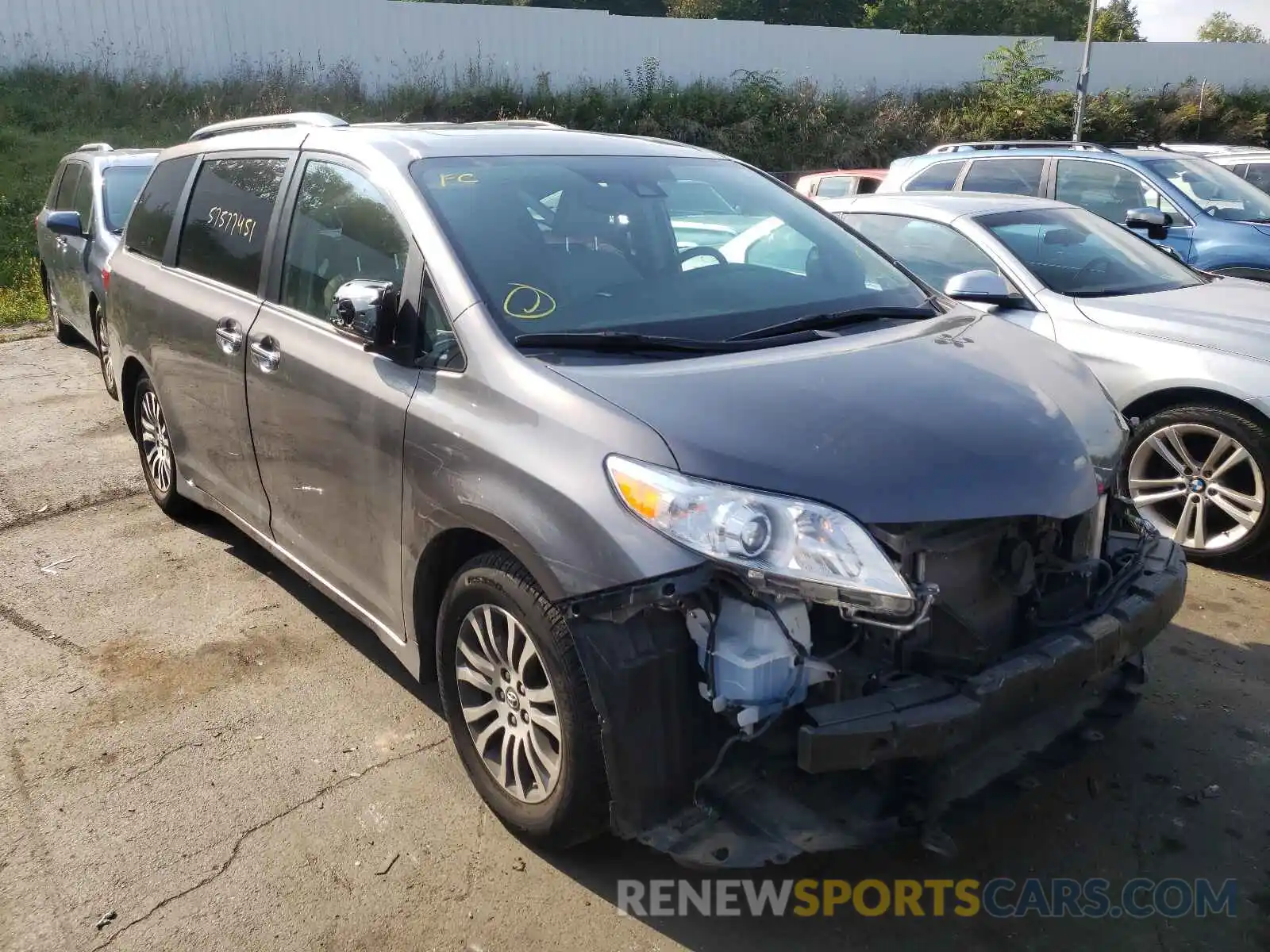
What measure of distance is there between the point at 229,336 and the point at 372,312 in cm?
123

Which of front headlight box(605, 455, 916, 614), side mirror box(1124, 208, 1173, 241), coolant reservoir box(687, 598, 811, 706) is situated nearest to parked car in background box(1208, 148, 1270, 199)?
side mirror box(1124, 208, 1173, 241)

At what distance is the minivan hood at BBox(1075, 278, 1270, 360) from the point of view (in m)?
4.80

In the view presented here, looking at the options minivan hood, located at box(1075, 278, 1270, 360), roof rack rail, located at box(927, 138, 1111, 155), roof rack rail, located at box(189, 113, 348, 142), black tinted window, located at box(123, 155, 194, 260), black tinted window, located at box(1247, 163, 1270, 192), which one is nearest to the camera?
roof rack rail, located at box(189, 113, 348, 142)

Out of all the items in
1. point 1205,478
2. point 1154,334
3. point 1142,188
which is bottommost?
point 1205,478

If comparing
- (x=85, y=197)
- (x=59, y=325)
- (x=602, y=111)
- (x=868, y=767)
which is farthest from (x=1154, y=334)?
(x=602, y=111)

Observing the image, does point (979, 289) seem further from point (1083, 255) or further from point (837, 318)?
point (1083, 255)

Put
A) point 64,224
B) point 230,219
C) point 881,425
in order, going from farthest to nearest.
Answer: point 64,224, point 230,219, point 881,425

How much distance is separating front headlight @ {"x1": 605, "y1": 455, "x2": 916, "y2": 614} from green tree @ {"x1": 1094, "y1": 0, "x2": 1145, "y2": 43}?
202 feet

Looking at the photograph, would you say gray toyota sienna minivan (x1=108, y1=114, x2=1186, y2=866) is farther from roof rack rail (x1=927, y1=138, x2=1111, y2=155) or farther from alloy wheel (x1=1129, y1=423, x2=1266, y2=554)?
roof rack rail (x1=927, y1=138, x2=1111, y2=155)

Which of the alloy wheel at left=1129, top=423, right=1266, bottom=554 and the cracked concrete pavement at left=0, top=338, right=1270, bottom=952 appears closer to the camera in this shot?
the cracked concrete pavement at left=0, top=338, right=1270, bottom=952

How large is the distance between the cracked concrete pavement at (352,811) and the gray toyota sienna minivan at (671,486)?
0.94 feet

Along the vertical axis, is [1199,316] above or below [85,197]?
below

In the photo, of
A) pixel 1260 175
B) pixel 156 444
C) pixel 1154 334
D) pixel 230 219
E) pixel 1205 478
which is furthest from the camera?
pixel 1260 175

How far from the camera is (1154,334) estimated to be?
5004 mm
